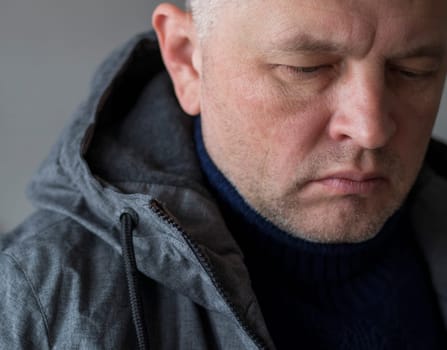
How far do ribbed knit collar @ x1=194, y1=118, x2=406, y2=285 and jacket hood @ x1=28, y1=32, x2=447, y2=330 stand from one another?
1.6 inches

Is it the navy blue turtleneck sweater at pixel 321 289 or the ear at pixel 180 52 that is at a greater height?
the ear at pixel 180 52

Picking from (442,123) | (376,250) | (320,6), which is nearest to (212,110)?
(320,6)

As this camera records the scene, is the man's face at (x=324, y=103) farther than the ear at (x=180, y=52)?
No

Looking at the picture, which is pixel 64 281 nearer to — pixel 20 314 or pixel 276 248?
pixel 20 314

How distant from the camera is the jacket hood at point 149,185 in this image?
0.79 meters

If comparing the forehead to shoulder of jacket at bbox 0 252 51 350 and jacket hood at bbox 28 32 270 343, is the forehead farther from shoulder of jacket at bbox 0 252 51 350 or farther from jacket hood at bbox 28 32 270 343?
shoulder of jacket at bbox 0 252 51 350

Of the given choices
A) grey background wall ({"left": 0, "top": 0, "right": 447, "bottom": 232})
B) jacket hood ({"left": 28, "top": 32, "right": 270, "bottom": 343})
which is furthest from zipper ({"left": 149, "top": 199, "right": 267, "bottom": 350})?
grey background wall ({"left": 0, "top": 0, "right": 447, "bottom": 232})

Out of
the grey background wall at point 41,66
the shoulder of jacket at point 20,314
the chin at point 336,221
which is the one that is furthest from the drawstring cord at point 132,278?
the grey background wall at point 41,66

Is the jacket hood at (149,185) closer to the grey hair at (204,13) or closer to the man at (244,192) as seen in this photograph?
the man at (244,192)

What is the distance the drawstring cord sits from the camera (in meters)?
0.75

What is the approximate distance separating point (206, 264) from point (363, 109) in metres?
0.27

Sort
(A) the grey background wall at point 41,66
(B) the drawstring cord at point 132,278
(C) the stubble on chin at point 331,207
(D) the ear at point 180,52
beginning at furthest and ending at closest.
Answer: (A) the grey background wall at point 41,66 → (D) the ear at point 180,52 → (C) the stubble on chin at point 331,207 → (B) the drawstring cord at point 132,278

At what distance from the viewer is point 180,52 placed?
974 mm

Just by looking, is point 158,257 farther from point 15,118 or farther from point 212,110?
point 15,118
